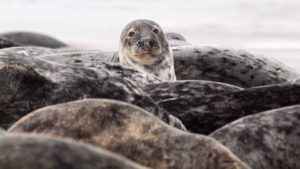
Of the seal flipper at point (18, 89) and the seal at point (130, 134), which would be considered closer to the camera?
the seal at point (130, 134)

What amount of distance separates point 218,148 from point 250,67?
453 centimetres

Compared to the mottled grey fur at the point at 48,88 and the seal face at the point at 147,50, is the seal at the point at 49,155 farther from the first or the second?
the seal face at the point at 147,50

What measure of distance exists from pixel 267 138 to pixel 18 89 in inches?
53.2

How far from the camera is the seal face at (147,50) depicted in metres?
6.24

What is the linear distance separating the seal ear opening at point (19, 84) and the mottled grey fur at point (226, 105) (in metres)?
0.80

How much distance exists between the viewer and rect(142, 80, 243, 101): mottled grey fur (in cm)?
414

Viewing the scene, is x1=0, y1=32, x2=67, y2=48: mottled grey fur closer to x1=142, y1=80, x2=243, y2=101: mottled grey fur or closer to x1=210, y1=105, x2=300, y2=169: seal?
x1=142, y1=80, x2=243, y2=101: mottled grey fur

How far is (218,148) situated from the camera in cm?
257

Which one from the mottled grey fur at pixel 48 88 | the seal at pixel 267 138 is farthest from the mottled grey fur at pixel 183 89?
the seal at pixel 267 138

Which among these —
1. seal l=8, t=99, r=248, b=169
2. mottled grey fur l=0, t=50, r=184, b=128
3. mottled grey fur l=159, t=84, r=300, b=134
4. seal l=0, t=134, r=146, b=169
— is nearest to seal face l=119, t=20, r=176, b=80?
mottled grey fur l=159, t=84, r=300, b=134

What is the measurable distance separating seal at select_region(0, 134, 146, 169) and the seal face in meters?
4.13

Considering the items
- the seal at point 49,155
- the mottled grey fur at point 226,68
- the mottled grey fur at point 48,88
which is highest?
the seal at point 49,155

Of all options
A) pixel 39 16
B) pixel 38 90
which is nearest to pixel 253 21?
pixel 39 16

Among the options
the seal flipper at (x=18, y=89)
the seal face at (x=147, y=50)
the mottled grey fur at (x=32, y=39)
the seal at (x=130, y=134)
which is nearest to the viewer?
the seal at (x=130, y=134)
